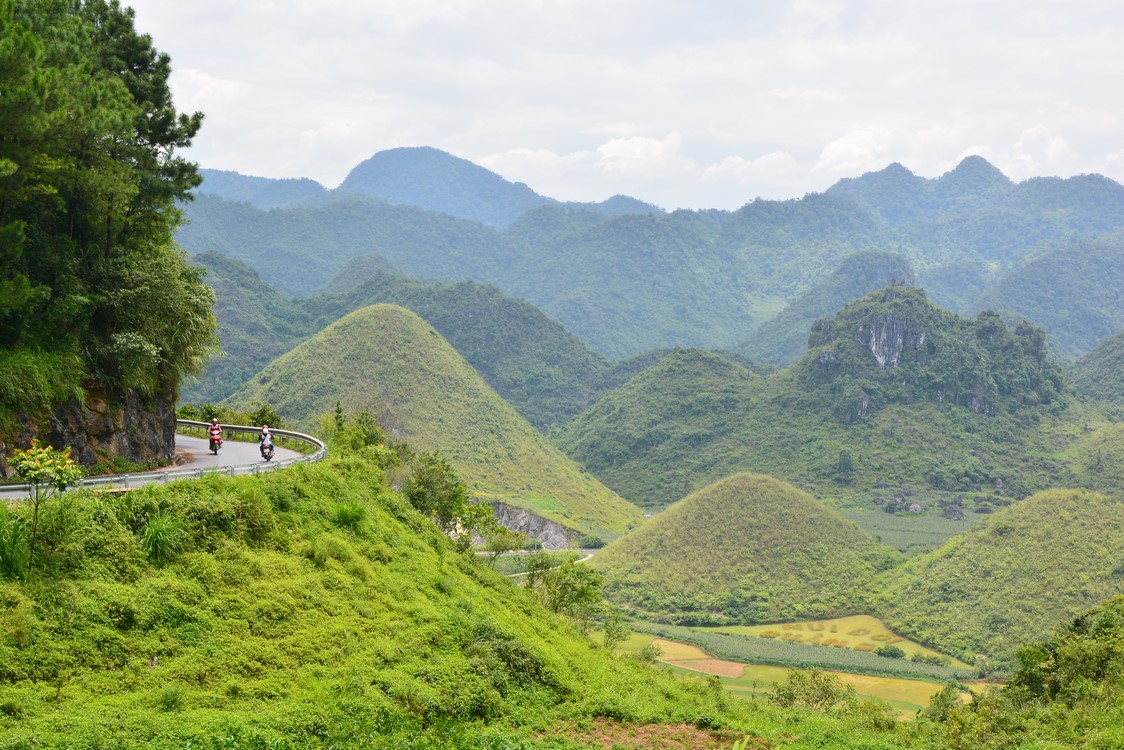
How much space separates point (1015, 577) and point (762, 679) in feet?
111

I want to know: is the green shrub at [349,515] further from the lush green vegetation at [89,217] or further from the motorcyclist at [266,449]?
the lush green vegetation at [89,217]

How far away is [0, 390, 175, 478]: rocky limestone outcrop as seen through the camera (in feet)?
82.4

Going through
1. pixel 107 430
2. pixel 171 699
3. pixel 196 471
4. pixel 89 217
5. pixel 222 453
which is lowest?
pixel 171 699

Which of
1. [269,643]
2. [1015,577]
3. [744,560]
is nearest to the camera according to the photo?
[269,643]

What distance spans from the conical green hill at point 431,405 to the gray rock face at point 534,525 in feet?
12.8

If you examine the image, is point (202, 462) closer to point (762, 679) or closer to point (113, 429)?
point (113, 429)

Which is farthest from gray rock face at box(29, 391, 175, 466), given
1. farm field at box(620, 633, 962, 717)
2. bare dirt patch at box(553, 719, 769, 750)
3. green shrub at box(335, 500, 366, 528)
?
farm field at box(620, 633, 962, 717)

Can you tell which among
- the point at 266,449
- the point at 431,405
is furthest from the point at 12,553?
the point at 431,405

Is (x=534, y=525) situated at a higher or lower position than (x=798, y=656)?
higher

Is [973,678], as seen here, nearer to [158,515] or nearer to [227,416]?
[227,416]

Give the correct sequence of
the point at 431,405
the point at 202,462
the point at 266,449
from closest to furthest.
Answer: the point at 202,462 → the point at 266,449 → the point at 431,405

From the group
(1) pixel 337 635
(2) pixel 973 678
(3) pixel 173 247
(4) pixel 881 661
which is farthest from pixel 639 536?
(1) pixel 337 635

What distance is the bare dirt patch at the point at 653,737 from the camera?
908 inches

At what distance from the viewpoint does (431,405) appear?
15338 cm
